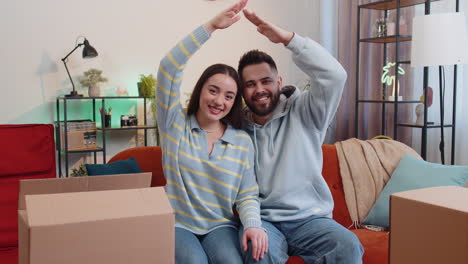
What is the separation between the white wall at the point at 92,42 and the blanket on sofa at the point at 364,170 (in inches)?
91.2

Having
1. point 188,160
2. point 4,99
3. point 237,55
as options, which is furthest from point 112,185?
point 237,55

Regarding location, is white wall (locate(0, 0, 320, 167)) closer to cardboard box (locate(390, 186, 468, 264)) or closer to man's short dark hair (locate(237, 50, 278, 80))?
man's short dark hair (locate(237, 50, 278, 80))

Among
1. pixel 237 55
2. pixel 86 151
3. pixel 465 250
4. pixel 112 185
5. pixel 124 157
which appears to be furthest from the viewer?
pixel 237 55

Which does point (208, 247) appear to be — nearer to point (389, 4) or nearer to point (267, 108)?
point (267, 108)

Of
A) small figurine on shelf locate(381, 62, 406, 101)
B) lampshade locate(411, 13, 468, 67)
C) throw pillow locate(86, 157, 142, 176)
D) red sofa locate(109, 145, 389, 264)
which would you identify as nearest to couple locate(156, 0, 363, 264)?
red sofa locate(109, 145, 389, 264)

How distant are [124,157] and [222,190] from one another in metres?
0.72

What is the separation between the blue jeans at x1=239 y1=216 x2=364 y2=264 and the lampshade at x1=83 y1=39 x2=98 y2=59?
2.46 metres

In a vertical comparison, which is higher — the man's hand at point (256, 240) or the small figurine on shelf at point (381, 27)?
the small figurine on shelf at point (381, 27)

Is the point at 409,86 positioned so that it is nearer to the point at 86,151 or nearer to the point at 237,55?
the point at 237,55

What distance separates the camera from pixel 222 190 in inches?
63.5

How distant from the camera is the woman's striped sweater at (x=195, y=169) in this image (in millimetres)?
1593

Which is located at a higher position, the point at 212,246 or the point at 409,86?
the point at 409,86

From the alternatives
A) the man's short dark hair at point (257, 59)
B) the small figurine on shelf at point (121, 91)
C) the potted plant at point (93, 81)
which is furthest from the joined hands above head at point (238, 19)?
the small figurine on shelf at point (121, 91)

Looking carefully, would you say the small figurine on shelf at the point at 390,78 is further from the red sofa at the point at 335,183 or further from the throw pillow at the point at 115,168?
the throw pillow at the point at 115,168
